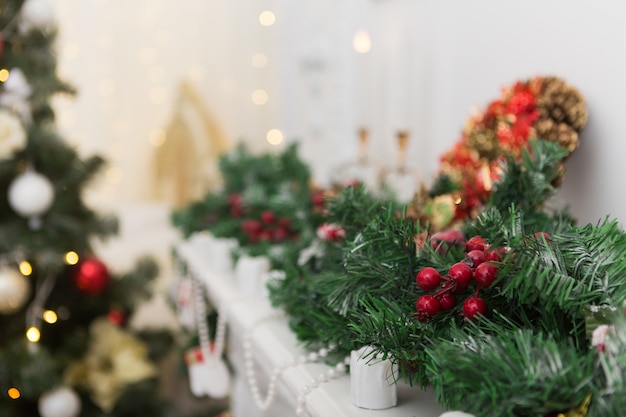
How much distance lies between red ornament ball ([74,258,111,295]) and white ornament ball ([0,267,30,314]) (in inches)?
6.3

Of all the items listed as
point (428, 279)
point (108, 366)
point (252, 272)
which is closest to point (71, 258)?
point (108, 366)

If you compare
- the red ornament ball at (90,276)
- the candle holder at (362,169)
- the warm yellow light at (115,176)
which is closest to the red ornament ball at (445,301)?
the candle holder at (362,169)

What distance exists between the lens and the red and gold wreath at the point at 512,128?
815mm

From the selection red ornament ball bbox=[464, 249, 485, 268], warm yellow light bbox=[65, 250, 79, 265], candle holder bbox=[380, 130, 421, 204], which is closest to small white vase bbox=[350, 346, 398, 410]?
red ornament ball bbox=[464, 249, 485, 268]

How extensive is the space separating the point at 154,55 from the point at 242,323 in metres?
1.57

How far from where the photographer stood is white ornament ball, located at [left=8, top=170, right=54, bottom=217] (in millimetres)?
1457

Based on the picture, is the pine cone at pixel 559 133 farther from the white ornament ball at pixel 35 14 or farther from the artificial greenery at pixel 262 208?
the white ornament ball at pixel 35 14

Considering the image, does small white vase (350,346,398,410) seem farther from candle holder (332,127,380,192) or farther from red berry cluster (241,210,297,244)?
candle holder (332,127,380,192)

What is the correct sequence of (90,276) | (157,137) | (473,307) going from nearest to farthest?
(473,307) < (90,276) < (157,137)

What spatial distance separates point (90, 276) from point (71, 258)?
7 cm

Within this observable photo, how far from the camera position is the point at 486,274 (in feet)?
1.61

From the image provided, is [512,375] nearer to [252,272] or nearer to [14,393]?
[252,272]

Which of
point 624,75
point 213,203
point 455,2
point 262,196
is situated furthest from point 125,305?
point 624,75

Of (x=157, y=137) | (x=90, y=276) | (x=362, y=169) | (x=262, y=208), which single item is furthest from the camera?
(x=157, y=137)
